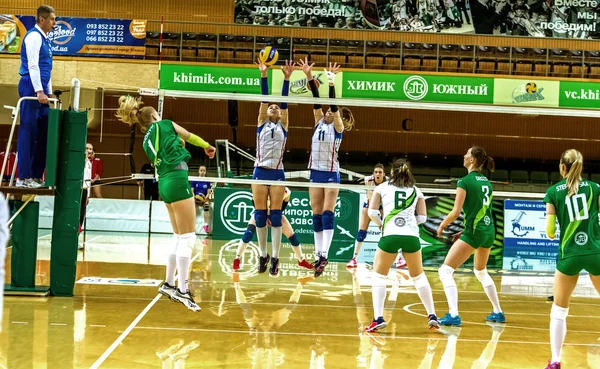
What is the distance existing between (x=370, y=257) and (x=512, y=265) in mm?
2604

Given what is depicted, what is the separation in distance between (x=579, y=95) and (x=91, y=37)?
13980mm

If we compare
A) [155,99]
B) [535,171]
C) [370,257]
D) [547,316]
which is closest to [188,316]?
[547,316]

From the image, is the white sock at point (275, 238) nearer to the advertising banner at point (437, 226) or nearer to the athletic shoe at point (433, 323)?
the athletic shoe at point (433, 323)

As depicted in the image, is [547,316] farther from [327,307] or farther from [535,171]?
[535,171]

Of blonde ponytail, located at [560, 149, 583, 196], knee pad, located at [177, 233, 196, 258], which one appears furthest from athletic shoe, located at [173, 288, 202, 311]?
blonde ponytail, located at [560, 149, 583, 196]

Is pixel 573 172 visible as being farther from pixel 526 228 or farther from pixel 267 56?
pixel 526 228

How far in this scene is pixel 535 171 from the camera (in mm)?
22125

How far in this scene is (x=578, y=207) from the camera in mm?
5148

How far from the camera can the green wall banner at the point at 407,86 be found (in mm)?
19906

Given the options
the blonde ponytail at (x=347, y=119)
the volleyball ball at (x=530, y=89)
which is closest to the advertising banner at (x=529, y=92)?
the volleyball ball at (x=530, y=89)

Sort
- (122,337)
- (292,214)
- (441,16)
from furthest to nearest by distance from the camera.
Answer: (441,16) → (292,214) → (122,337)

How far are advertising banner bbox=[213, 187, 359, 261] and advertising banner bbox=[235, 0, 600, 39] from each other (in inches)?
330

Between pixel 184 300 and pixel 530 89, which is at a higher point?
pixel 530 89

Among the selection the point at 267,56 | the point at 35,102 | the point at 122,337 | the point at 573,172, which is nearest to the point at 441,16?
the point at 267,56
